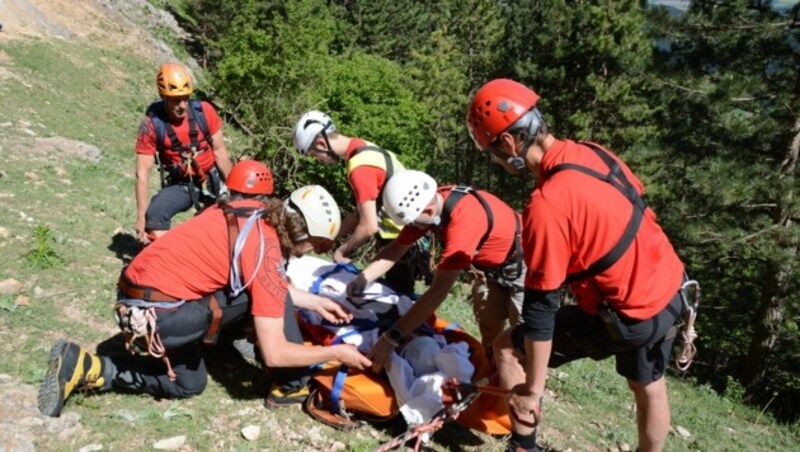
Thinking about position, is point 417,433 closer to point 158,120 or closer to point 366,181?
point 366,181

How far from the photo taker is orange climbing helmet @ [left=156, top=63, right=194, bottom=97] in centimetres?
567

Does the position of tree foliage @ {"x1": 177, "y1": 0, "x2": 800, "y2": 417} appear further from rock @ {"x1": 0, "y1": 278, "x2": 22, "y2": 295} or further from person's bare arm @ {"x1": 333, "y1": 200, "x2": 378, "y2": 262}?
rock @ {"x1": 0, "y1": 278, "x2": 22, "y2": 295}

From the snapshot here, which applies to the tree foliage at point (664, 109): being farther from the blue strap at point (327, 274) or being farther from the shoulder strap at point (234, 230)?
the shoulder strap at point (234, 230)

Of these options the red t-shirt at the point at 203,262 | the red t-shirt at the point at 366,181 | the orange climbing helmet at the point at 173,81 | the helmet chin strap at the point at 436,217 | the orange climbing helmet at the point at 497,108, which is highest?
the orange climbing helmet at the point at 497,108

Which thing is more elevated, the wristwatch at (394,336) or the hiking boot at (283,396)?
the wristwatch at (394,336)

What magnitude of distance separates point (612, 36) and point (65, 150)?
66.7 ft

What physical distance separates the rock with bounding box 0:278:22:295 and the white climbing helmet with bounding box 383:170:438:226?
11.5 ft

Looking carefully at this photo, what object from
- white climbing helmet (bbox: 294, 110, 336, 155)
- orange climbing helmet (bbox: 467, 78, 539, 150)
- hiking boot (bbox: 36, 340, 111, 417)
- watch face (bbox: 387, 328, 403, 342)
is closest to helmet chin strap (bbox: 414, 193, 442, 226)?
watch face (bbox: 387, 328, 403, 342)

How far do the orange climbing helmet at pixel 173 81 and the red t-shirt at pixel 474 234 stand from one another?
305cm

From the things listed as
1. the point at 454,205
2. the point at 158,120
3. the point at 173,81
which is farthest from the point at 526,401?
the point at 158,120

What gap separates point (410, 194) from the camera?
158 inches

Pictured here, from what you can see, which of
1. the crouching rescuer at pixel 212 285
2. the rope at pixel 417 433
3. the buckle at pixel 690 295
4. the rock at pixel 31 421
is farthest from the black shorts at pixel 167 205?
the buckle at pixel 690 295

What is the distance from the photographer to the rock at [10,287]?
5031 millimetres

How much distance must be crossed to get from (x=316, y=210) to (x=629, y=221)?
184 centimetres
